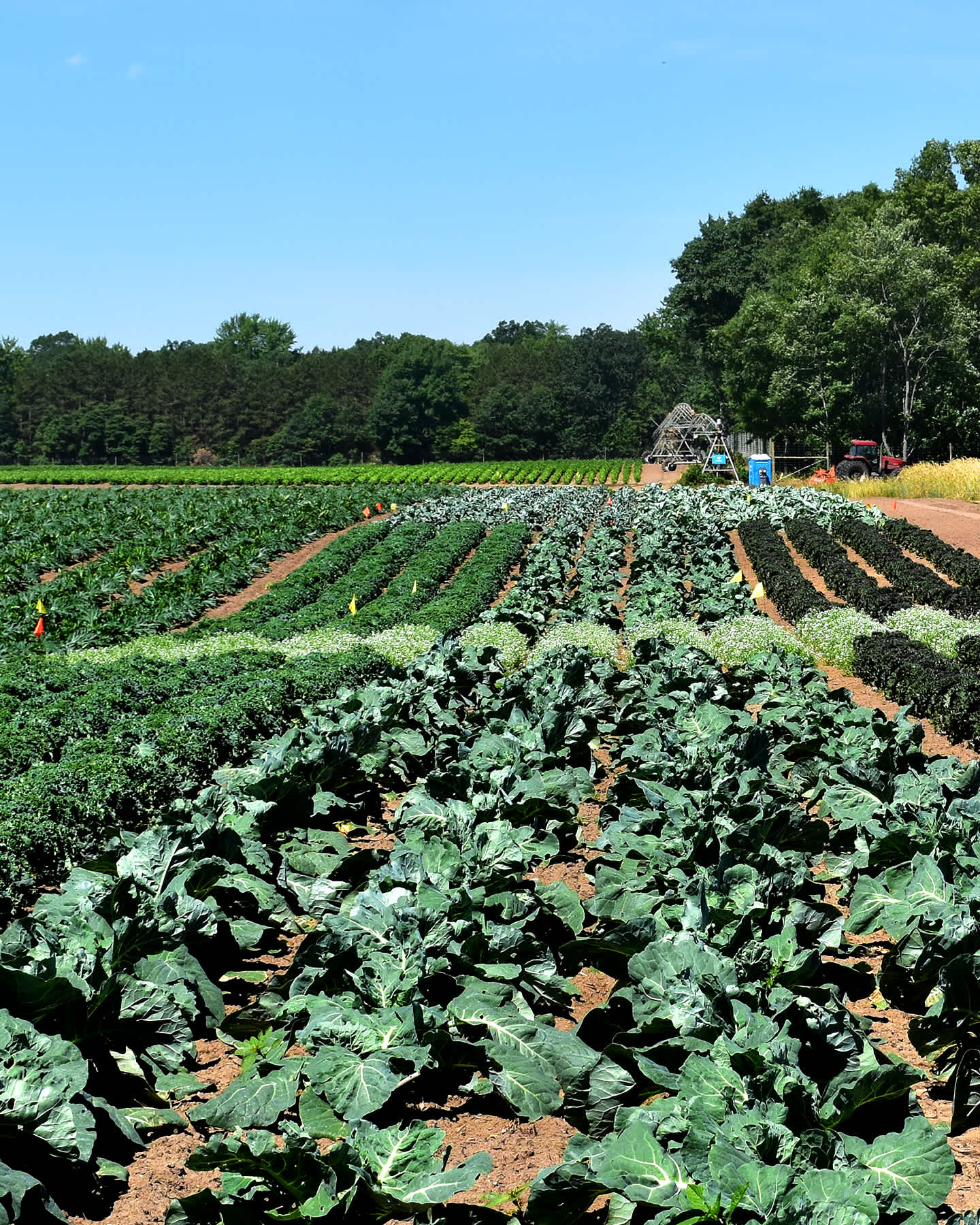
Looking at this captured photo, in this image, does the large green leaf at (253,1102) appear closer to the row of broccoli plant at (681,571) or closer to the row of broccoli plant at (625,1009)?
the row of broccoli plant at (625,1009)

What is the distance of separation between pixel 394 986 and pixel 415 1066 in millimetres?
444

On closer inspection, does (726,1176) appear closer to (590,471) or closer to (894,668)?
(894,668)

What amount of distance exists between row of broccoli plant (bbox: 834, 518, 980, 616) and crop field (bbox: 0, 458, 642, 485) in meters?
28.3

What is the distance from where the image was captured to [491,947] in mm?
5398

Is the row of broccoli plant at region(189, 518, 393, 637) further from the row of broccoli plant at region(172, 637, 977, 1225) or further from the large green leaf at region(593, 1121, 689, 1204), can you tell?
the large green leaf at region(593, 1121, 689, 1204)

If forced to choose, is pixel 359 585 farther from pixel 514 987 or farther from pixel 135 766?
pixel 514 987

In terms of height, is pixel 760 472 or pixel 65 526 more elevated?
pixel 760 472

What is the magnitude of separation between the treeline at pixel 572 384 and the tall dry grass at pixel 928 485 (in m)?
17.1

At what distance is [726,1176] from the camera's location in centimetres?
337

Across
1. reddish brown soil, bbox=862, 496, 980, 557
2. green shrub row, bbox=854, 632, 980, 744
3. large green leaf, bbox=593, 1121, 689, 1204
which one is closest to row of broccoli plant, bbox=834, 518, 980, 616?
reddish brown soil, bbox=862, 496, 980, 557

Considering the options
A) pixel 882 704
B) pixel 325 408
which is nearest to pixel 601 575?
pixel 882 704

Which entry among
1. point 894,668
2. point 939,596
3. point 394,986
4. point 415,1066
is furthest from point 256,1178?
point 939,596

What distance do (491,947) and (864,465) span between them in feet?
140

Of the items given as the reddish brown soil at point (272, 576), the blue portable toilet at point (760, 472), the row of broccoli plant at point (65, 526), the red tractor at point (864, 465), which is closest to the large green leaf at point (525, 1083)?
the reddish brown soil at point (272, 576)
